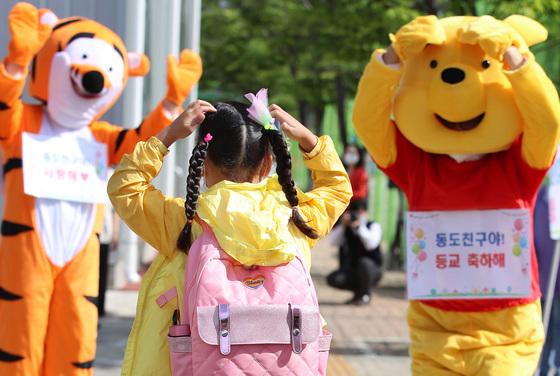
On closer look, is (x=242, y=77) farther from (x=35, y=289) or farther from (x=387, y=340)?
(x=35, y=289)

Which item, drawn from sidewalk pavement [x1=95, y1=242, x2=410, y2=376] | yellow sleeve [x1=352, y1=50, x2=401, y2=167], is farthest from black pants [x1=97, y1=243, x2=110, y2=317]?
yellow sleeve [x1=352, y1=50, x2=401, y2=167]

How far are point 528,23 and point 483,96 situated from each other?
→ 1.69ft

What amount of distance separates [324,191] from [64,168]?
1923 mm

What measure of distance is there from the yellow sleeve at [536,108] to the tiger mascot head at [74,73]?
1931 mm

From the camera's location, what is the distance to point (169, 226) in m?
3.06

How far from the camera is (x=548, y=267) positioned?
631 cm

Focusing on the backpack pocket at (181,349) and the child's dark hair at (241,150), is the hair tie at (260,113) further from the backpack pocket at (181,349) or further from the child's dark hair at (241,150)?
the backpack pocket at (181,349)

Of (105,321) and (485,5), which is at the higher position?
(485,5)

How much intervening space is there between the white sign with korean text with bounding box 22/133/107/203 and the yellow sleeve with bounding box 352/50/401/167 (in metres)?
1.29

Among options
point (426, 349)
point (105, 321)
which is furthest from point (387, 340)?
point (426, 349)

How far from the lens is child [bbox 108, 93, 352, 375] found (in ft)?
9.77

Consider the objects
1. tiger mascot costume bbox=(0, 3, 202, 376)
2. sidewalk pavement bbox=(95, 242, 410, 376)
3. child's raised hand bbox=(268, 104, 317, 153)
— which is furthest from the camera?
sidewalk pavement bbox=(95, 242, 410, 376)

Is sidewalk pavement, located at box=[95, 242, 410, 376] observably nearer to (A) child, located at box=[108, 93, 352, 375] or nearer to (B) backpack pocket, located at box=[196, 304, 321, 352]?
(A) child, located at box=[108, 93, 352, 375]

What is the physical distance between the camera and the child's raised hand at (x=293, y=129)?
3082 mm
